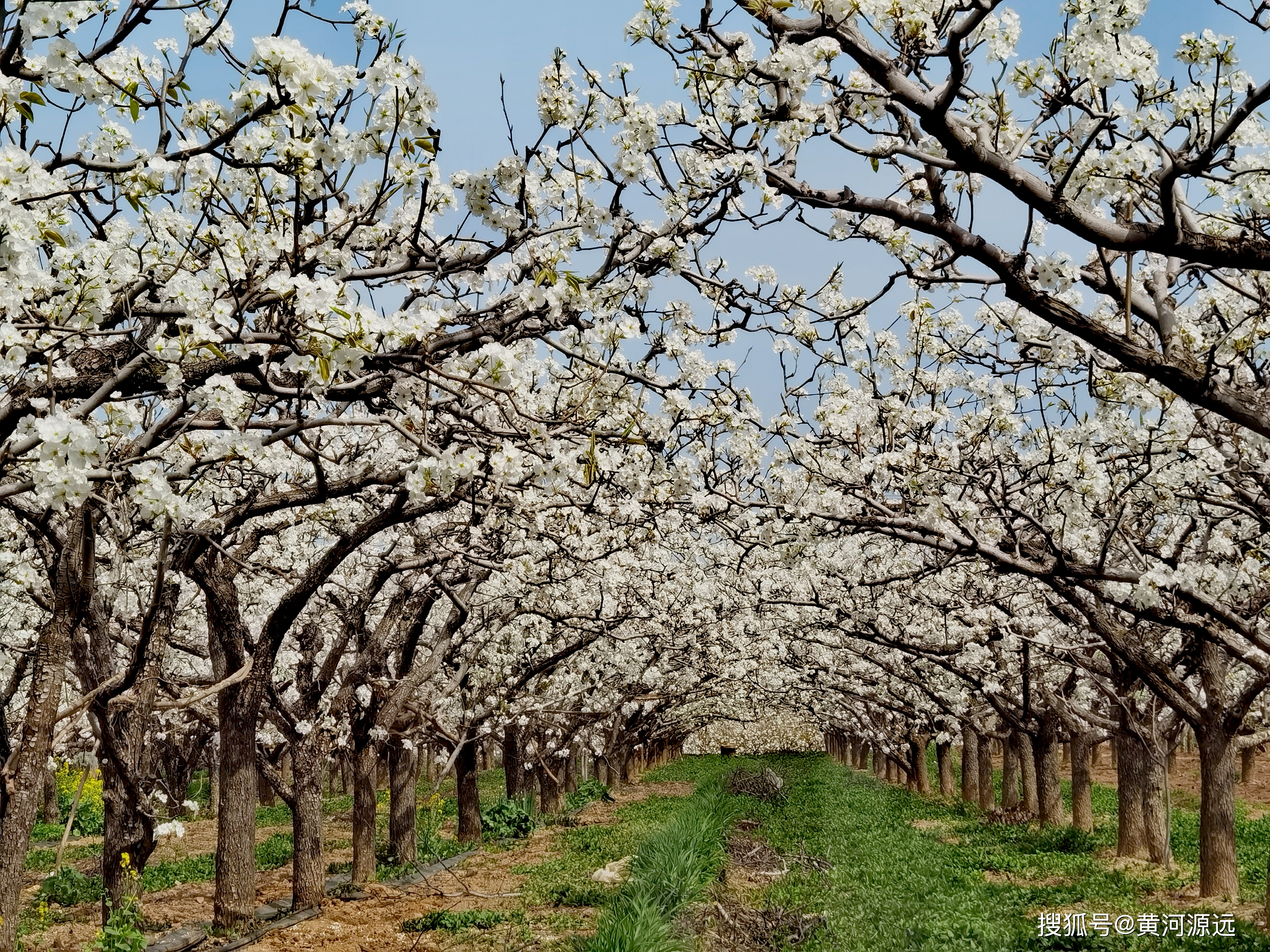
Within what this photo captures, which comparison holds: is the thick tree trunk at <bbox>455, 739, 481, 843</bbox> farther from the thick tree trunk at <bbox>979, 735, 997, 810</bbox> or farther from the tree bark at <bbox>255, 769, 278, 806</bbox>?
the tree bark at <bbox>255, 769, 278, 806</bbox>

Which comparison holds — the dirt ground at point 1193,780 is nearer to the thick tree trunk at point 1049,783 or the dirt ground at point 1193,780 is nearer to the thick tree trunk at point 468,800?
the thick tree trunk at point 1049,783

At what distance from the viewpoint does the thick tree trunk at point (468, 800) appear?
20094 millimetres

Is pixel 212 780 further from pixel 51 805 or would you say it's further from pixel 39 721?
pixel 39 721

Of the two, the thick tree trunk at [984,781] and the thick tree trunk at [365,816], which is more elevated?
the thick tree trunk at [365,816]

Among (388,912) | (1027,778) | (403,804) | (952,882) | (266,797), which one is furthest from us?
(266,797)

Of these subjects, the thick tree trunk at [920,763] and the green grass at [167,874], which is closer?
the green grass at [167,874]

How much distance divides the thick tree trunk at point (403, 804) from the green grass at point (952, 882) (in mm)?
6332

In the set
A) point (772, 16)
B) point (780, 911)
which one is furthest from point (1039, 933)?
point (772, 16)

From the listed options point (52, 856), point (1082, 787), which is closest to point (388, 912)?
point (52, 856)

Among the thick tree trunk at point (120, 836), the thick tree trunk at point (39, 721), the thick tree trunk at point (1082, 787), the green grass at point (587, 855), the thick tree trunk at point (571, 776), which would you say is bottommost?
the thick tree trunk at point (571, 776)

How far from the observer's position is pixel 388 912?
13.2 metres

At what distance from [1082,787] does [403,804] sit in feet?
42.3

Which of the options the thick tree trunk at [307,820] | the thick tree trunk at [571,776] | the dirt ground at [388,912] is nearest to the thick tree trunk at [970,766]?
the thick tree trunk at [571,776]

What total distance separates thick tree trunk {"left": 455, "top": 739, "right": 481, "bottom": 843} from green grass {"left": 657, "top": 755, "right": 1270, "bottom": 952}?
6304 mm
